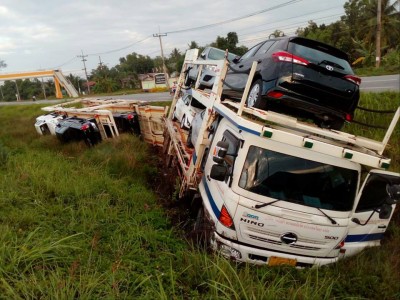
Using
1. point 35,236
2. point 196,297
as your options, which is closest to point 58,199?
point 35,236

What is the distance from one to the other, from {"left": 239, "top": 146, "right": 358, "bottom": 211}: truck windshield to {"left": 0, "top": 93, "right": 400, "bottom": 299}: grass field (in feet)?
2.82

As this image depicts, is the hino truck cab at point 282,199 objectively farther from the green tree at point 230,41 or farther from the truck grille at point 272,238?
the green tree at point 230,41

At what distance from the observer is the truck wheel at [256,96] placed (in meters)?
5.13

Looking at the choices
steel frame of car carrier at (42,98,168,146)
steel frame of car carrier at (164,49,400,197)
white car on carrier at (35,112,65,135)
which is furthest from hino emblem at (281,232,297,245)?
white car on carrier at (35,112,65,135)

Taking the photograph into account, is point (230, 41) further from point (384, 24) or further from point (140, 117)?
point (140, 117)

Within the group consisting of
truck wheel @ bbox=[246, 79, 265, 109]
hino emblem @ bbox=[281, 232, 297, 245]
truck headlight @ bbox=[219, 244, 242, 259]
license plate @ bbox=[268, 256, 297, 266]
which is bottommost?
license plate @ bbox=[268, 256, 297, 266]

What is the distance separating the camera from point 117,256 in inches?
144

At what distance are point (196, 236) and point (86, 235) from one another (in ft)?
4.68

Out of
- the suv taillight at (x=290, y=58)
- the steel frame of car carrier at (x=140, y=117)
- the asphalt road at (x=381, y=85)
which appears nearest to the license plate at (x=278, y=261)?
the suv taillight at (x=290, y=58)

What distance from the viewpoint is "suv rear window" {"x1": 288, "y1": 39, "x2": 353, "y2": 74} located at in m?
4.83

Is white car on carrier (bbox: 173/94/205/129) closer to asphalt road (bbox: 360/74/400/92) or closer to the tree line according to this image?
asphalt road (bbox: 360/74/400/92)

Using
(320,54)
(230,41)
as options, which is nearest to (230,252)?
(320,54)

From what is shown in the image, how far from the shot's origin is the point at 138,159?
7668 millimetres

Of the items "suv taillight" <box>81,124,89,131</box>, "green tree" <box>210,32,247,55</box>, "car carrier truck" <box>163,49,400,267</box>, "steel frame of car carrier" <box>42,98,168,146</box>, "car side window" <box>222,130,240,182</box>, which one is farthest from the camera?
"green tree" <box>210,32,247,55</box>
